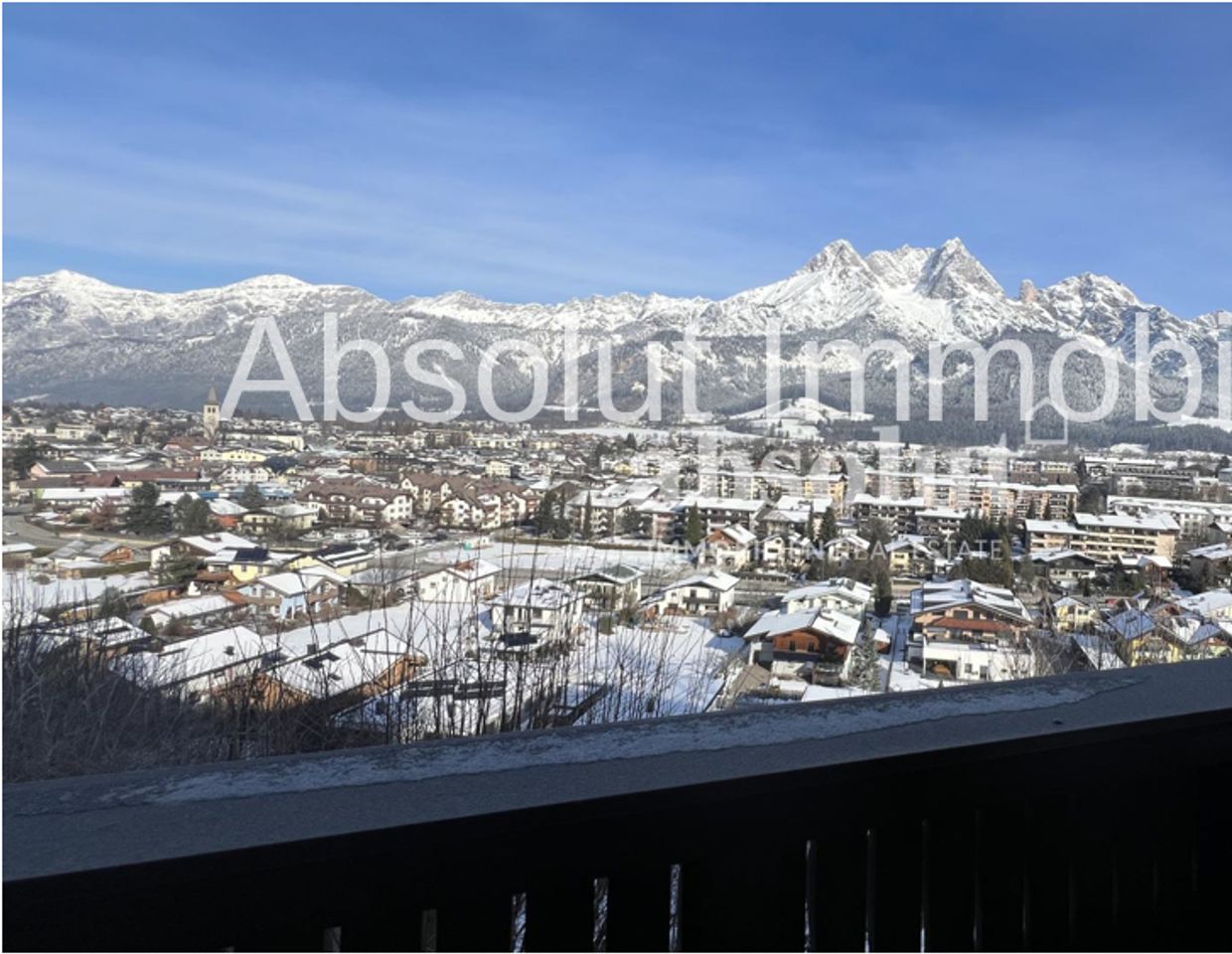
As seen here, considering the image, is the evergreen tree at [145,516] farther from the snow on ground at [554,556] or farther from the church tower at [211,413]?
the snow on ground at [554,556]

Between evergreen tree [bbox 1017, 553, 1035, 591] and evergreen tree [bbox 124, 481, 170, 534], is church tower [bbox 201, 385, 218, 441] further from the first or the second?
evergreen tree [bbox 1017, 553, 1035, 591]

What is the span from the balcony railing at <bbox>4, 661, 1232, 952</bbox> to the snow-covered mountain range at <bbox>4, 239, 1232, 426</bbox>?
3.96 m

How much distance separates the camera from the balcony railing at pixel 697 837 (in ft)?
2.74

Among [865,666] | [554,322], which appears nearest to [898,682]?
[865,666]

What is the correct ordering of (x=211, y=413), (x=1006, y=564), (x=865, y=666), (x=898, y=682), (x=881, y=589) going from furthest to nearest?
1. (x=211, y=413)
2. (x=1006, y=564)
3. (x=881, y=589)
4. (x=865, y=666)
5. (x=898, y=682)

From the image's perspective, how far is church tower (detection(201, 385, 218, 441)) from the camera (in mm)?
4675

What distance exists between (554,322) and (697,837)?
6.78m

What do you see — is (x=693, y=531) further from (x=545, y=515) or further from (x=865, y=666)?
(x=865, y=666)

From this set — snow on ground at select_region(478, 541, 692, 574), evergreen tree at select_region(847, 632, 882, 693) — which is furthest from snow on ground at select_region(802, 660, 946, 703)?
snow on ground at select_region(478, 541, 692, 574)

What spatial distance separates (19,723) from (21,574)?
901 millimetres

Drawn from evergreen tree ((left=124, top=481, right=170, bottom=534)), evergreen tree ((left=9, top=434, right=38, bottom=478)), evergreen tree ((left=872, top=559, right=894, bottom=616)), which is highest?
evergreen tree ((left=9, top=434, right=38, bottom=478))

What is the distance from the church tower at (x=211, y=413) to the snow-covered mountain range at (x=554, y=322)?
110 millimetres

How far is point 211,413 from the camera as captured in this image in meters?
4.87

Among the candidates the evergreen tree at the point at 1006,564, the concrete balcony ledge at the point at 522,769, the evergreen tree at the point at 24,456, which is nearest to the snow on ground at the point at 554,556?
the evergreen tree at the point at 1006,564
